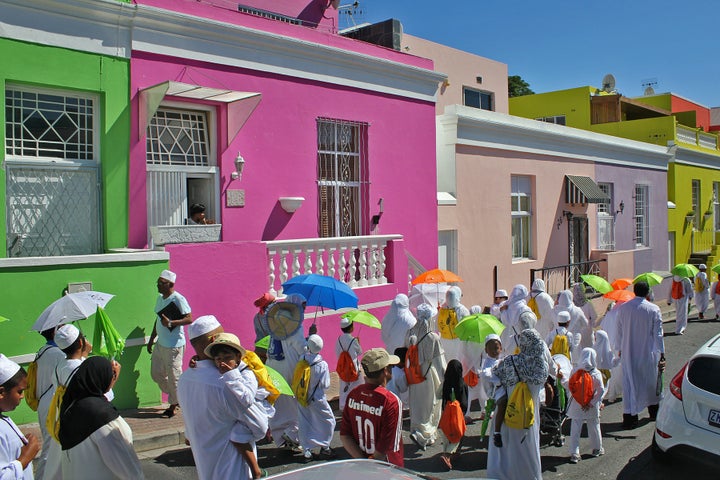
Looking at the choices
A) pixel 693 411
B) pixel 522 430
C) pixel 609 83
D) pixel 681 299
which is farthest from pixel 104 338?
pixel 609 83

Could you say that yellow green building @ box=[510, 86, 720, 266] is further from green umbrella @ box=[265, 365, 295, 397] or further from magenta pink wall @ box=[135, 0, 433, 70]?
green umbrella @ box=[265, 365, 295, 397]

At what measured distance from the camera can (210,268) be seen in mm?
9047

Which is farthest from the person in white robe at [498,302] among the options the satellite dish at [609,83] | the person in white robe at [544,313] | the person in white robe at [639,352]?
the satellite dish at [609,83]

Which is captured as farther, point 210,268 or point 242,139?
point 242,139

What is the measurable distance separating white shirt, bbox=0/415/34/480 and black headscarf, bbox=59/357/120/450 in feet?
0.80

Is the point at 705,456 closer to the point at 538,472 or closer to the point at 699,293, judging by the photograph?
the point at 538,472

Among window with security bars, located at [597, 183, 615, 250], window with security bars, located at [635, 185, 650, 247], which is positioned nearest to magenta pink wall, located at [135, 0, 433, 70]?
window with security bars, located at [597, 183, 615, 250]

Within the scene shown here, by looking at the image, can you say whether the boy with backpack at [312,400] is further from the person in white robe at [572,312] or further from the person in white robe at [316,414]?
the person in white robe at [572,312]

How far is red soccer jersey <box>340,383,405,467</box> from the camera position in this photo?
459 centimetres

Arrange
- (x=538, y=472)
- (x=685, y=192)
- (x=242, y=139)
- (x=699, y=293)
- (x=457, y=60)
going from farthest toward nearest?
(x=685, y=192) → (x=457, y=60) → (x=699, y=293) → (x=242, y=139) → (x=538, y=472)

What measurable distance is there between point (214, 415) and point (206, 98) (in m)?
6.43

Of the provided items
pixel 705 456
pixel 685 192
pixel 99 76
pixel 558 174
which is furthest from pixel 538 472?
pixel 685 192

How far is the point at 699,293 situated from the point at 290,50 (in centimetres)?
1357

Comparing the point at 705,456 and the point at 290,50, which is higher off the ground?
the point at 290,50
